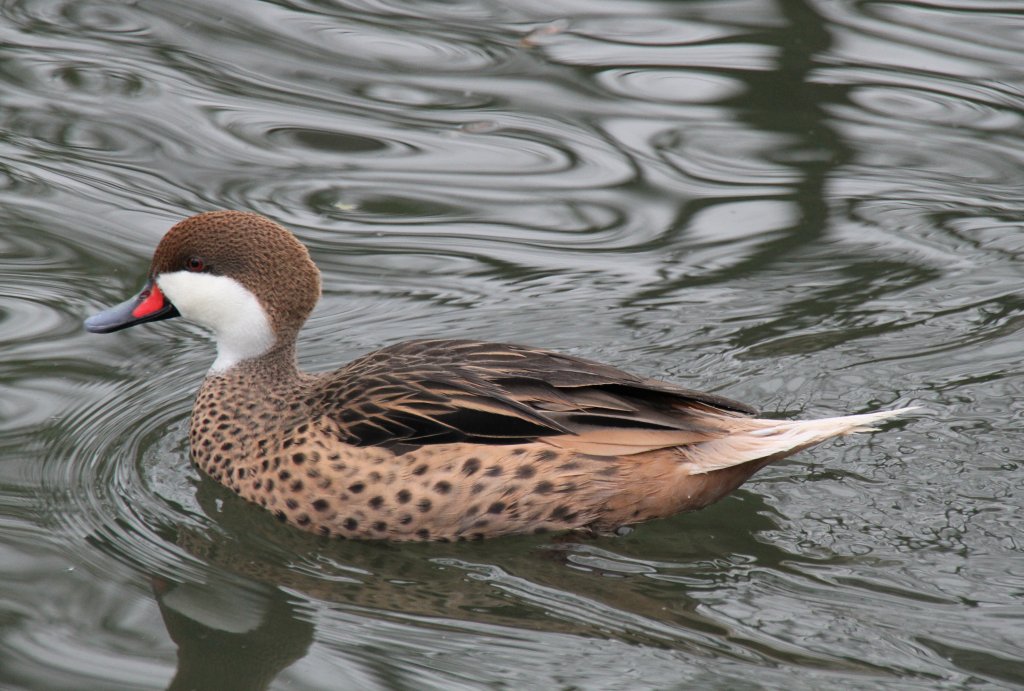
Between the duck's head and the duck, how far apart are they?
419 mm

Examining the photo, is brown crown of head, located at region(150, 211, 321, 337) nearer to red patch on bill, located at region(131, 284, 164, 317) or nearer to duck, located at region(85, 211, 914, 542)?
red patch on bill, located at region(131, 284, 164, 317)

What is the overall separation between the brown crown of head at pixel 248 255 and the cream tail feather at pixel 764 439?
190 cm

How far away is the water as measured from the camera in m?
5.45

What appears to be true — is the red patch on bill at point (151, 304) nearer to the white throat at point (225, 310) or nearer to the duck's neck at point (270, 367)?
the white throat at point (225, 310)

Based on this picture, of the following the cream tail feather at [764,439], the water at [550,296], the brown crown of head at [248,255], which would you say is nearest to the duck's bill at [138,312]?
the brown crown of head at [248,255]

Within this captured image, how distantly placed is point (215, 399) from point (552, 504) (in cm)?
169

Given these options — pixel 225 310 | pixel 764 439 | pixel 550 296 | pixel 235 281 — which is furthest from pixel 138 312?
pixel 764 439

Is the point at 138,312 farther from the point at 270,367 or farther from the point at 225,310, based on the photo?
the point at 270,367

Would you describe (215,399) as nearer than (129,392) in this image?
Yes

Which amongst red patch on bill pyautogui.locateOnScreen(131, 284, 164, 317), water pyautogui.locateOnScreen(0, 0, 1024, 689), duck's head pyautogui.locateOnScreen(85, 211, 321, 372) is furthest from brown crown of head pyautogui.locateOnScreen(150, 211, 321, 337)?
water pyautogui.locateOnScreen(0, 0, 1024, 689)

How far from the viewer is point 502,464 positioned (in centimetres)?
607

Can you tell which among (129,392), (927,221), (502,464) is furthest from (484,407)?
(927,221)

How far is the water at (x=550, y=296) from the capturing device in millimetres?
5449

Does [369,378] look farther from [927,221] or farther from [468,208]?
[927,221]
